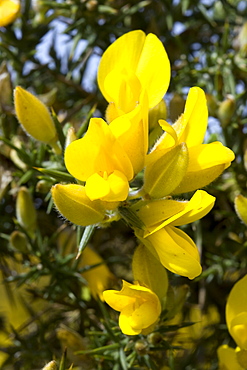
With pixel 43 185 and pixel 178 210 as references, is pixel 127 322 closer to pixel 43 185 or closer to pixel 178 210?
pixel 178 210

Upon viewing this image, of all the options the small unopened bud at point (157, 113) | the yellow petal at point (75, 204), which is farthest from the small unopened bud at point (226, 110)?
the yellow petal at point (75, 204)

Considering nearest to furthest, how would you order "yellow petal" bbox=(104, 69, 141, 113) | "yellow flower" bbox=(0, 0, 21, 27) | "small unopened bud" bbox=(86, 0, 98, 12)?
"yellow petal" bbox=(104, 69, 141, 113) → "yellow flower" bbox=(0, 0, 21, 27) → "small unopened bud" bbox=(86, 0, 98, 12)

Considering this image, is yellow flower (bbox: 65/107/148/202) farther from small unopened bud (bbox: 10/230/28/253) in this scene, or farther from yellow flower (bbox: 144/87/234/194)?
small unopened bud (bbox: 10/230/28/253)

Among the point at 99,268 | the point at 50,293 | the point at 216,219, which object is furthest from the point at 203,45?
the point at 50,293

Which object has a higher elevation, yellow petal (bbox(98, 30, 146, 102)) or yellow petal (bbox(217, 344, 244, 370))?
yellow petal (bbox(98, 30, 146, 102))

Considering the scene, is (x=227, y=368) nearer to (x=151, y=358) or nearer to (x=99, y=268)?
(x=151, y=358)

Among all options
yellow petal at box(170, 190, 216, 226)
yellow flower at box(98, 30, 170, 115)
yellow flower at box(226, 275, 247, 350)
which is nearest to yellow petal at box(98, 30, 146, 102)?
yellow flower at box(98, 30, 170, 115)
